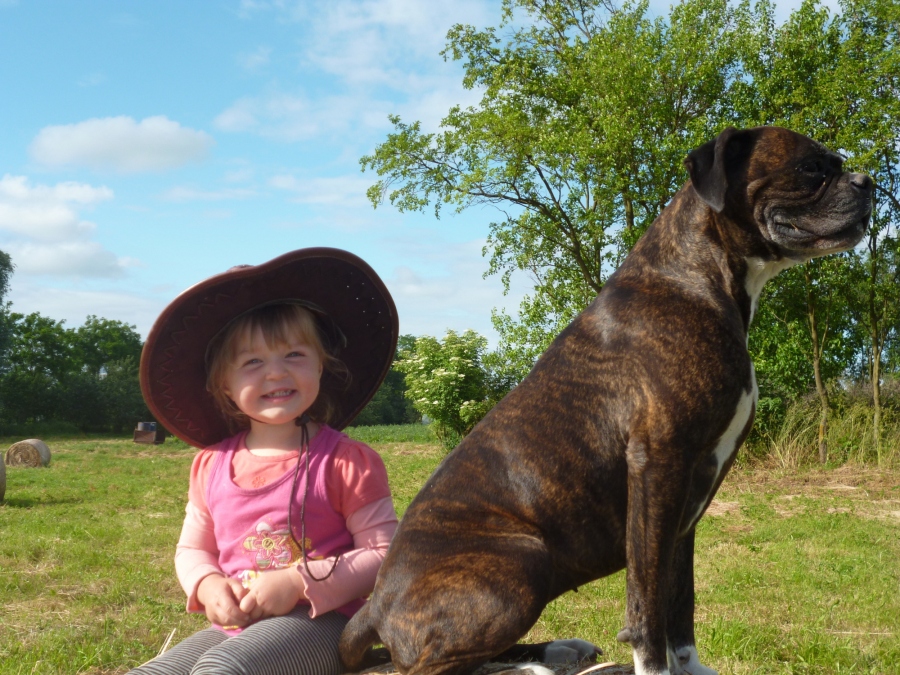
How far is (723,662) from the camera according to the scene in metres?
4.73

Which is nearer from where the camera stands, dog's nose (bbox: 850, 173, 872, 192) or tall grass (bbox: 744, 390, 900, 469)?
dog's nose (bbox: 850, 173, 872, 192)

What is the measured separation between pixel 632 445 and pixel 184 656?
1.77 meters

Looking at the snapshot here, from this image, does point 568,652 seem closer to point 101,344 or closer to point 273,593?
point 273,593

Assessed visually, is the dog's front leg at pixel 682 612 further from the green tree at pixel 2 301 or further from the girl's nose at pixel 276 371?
the green tree at pixel 2 301

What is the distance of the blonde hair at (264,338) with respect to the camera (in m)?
3.04

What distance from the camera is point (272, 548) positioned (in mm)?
2947

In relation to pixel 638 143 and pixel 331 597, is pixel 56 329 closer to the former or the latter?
pixel 638 143

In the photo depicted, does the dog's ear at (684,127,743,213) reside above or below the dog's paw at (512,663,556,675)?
above

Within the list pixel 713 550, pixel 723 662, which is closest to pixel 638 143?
pixel 713 550

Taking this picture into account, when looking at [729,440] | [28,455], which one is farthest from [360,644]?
[28,455]

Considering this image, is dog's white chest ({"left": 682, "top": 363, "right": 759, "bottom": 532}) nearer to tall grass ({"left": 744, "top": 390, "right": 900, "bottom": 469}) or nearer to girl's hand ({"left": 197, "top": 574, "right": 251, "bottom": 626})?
girl's hand ({"left": 197, "top": 574, "right": 251, "bottom": 626})

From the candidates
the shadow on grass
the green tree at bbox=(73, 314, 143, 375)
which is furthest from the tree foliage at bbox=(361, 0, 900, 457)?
the green tree at bbox=(73, 314, 143, 375)

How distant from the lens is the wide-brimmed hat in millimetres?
3010

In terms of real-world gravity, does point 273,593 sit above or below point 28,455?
above
